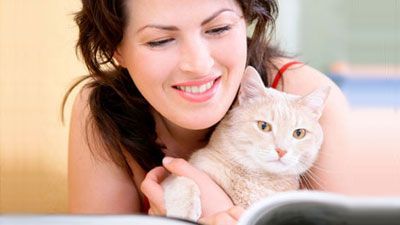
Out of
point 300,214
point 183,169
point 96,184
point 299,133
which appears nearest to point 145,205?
point 96,184

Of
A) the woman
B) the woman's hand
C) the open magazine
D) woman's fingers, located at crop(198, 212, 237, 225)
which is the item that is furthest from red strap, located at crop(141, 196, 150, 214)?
the open magazine

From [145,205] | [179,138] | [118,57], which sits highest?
[118,57]

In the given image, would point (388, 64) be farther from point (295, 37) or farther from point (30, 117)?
point (295, 37)

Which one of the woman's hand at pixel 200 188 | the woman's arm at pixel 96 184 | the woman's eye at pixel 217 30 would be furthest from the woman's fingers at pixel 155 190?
the woman's eye at pixel 217 30

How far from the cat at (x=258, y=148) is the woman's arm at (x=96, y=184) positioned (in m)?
0.14

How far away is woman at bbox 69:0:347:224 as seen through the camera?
0.63 metres

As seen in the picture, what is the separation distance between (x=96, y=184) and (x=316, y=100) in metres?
0.35

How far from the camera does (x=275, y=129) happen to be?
65 cm

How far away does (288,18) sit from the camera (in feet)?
3.98

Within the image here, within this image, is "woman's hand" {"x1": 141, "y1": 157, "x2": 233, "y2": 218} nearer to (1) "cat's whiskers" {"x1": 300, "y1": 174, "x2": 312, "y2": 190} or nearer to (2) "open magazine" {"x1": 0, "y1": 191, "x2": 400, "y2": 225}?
(1) "cat's whiskers" {"x1": 300, "y1": 174, "x2": 312, "y2": 190}

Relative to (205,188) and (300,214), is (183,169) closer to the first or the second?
(205,188)

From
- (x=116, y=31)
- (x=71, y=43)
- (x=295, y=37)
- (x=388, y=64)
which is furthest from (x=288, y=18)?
(x=388, y=64)

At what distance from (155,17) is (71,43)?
31 cm

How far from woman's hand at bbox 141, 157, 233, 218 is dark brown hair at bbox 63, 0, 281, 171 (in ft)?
0.28
